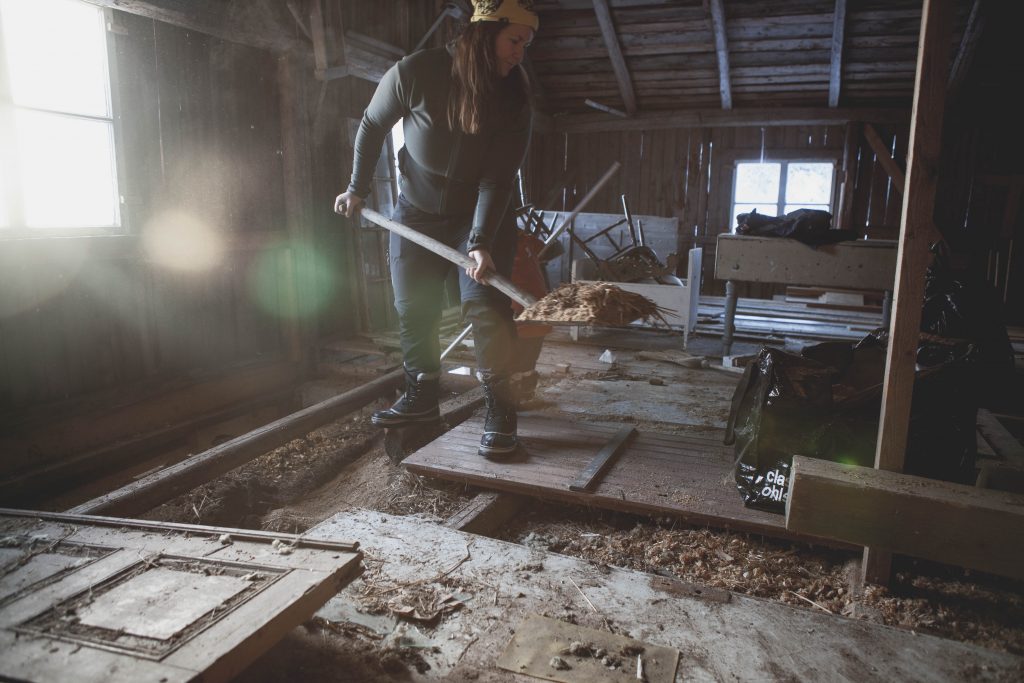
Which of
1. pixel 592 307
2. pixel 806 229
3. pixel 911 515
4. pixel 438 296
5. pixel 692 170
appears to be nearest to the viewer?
pixel 911 515

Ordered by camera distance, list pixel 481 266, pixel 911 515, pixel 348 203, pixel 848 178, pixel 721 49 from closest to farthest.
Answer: pixel 911 515
pixel 481 266
pixel 348 203
pixel 721 49
pixel 848 178

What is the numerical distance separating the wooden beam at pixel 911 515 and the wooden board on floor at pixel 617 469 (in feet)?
1.96

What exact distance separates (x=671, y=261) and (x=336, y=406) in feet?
14.7

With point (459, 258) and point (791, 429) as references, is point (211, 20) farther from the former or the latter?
point (791, 429)

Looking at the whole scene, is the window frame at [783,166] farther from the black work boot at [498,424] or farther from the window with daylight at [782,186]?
the black work boot at [498,424]

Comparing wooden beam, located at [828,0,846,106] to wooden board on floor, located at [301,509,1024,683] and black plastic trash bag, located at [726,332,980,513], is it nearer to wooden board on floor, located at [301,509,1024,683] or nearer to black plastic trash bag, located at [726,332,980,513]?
black plastic trash bag, located at [726,332,980,513]

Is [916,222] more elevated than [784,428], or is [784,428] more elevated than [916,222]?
[916,222]

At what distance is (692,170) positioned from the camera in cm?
1140

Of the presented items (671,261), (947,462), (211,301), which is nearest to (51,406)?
(211,301)

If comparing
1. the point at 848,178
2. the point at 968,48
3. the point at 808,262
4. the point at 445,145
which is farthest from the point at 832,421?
the point at 848,178

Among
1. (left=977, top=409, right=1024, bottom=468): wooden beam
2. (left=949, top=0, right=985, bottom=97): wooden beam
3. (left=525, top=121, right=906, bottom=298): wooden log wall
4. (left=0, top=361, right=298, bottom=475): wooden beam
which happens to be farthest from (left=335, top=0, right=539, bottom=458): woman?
(left=525, top=121, right=906, bottom=298): wooden log wall

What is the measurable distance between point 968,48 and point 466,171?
28.8ft

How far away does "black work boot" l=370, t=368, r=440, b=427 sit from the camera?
139 inches

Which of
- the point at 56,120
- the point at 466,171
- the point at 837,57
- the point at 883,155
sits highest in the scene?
the point at 837,57
